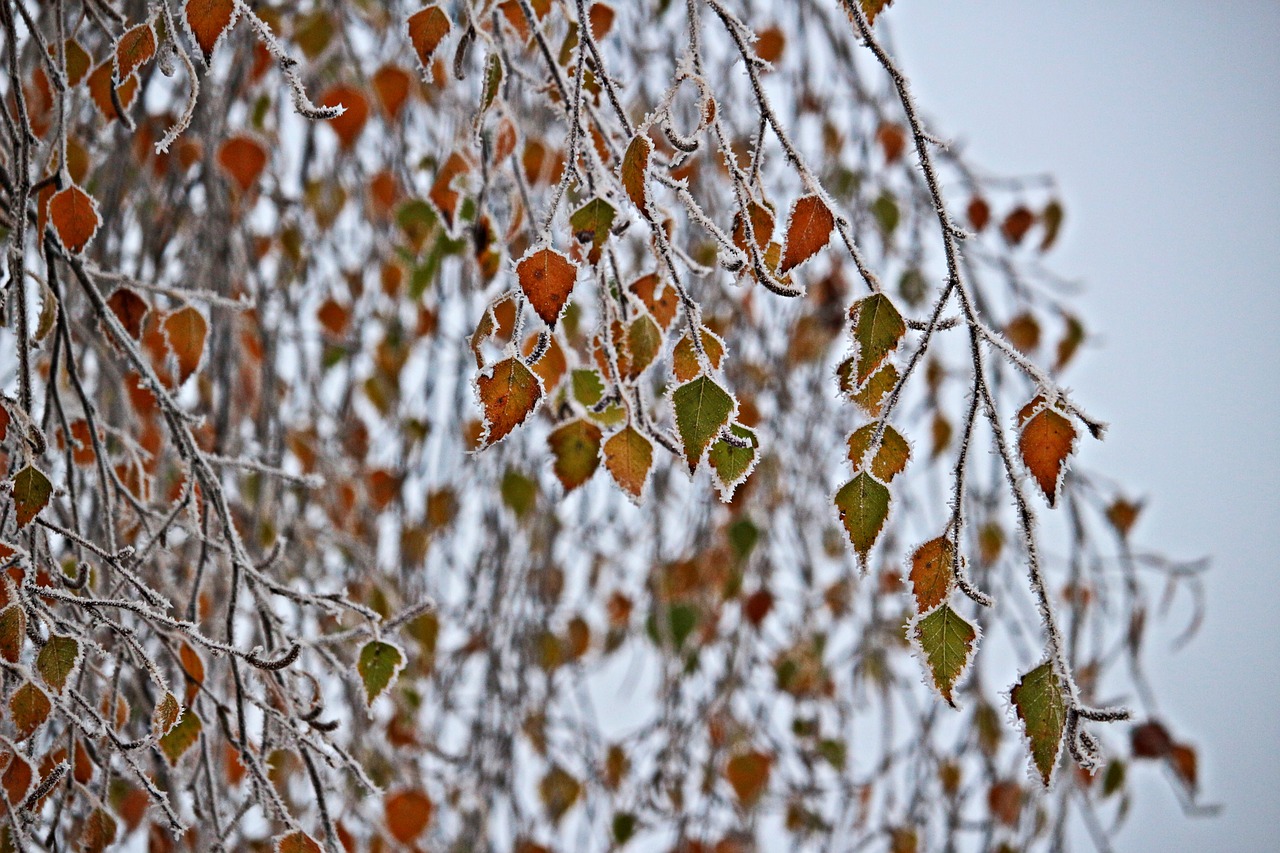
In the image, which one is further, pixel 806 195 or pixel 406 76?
pixel 406 76

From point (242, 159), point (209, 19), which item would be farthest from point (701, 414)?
point (242, 159)

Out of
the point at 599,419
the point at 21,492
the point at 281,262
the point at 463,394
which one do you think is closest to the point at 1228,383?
the point at 463,394

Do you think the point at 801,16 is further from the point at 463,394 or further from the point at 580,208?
the point at 580,208

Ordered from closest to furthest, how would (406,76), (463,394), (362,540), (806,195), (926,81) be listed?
(806,195) → (406,76) → (362,540) → (463,394) → (926,81)

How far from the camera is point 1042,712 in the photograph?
0.45 meters

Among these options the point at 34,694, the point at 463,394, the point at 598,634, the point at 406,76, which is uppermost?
the point at 406,76

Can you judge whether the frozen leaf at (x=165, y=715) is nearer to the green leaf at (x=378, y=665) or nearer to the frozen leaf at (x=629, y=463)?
the green leaf at (x=378, y=665)

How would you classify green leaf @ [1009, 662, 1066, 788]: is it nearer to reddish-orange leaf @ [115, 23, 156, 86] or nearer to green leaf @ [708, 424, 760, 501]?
green leaf @ [708, 424, 760, 501]

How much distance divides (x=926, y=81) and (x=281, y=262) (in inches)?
81.9

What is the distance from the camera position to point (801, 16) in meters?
1.45

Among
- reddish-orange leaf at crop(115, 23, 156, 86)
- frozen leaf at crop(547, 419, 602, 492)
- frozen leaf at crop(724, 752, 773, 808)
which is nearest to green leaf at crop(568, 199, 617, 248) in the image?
frozen leaf at crop(547, 419, 602, 492)

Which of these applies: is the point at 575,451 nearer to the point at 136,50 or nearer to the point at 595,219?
the point at 595,219

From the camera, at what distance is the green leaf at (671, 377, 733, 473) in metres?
0.46

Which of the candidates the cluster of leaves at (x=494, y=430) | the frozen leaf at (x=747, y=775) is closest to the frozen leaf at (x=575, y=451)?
the cluster of leaves at (x=494, y=430)
